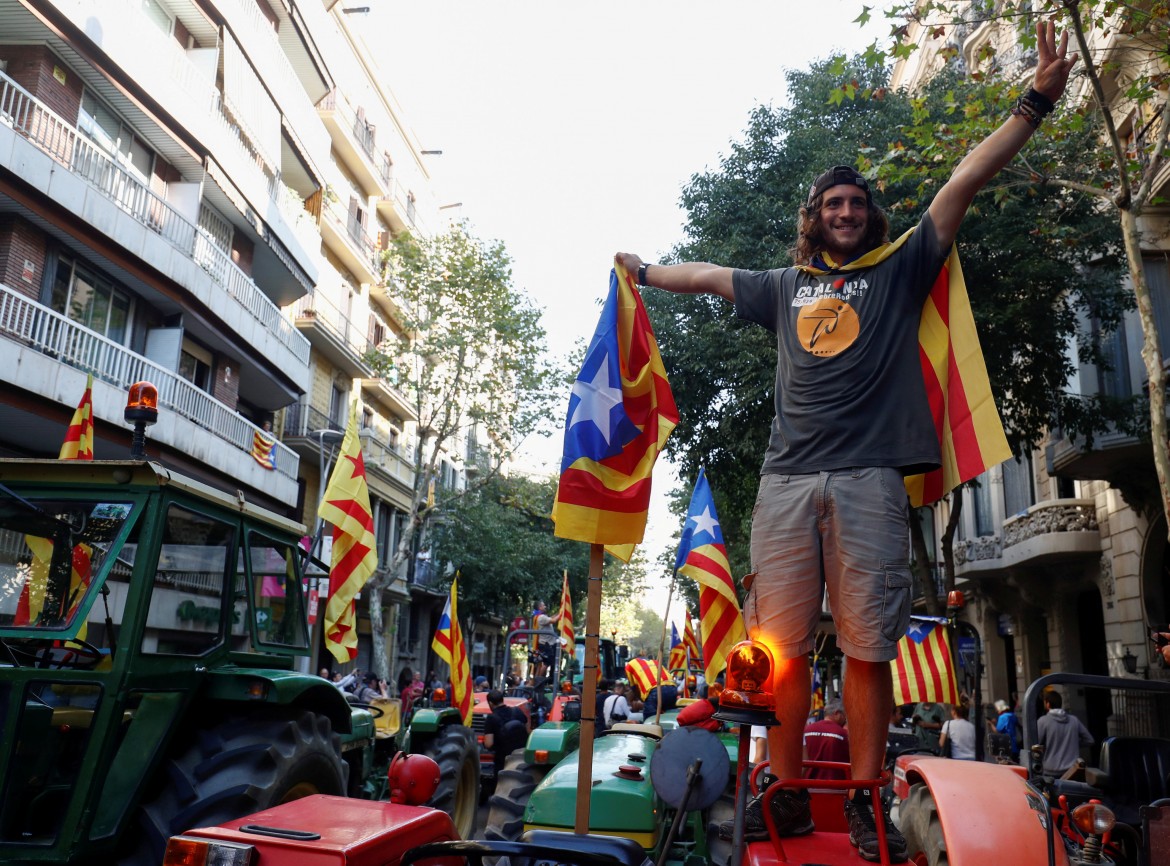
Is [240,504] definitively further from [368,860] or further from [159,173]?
[159,173]

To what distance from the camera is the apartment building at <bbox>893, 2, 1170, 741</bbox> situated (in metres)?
18.5

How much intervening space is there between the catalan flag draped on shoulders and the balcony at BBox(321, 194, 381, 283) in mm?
23789

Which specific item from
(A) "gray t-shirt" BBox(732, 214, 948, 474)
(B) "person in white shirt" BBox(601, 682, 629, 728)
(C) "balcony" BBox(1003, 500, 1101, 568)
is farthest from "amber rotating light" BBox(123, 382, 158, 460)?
(C) "balcony" BBox(1003, 500, 1101, 568)

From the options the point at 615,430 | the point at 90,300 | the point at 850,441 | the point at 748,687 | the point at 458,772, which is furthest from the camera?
the point at 90,300

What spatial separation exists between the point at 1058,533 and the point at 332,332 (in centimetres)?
2108

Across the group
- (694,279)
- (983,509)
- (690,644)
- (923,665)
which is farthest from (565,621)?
(983,509)

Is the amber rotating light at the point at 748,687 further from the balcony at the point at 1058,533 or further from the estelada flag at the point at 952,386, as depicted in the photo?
the balcony at the point at 1058,533

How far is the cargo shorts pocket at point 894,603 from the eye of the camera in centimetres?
328

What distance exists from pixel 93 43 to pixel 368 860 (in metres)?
17.1

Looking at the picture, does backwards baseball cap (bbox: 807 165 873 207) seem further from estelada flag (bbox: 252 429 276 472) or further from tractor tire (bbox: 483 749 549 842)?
estelada flag (bbox: 252 429 276 472)

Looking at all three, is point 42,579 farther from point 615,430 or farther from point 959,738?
point 959,738

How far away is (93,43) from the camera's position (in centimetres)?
1658

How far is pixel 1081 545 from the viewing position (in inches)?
848

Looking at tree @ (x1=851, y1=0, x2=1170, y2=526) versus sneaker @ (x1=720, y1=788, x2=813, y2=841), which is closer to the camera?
sneaker @ (x1=720, y1=788, x2=813, y2=841)
